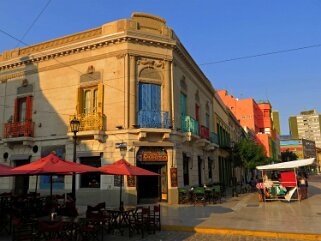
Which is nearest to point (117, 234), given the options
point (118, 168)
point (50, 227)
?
point (118, 168)

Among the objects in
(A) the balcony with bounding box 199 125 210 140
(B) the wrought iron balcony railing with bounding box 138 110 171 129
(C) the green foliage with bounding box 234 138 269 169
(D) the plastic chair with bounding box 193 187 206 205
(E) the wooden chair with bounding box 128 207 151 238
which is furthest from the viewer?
(C) the green foliage with bounding box 234 138 269 169

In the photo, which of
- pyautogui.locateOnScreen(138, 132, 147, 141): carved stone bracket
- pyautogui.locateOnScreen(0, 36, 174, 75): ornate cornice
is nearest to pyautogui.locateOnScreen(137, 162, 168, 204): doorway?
pyautogui.locateOnScreen(138, 132, 147, 141): carved stone bracket

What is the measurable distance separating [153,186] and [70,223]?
33.9 feet

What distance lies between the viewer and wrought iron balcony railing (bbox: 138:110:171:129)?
17.6 m

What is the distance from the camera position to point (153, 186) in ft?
60.3

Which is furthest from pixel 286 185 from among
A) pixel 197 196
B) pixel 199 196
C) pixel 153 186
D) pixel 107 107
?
pixel 107 107

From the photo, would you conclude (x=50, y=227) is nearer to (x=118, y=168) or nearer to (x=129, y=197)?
(x=118, y=168)

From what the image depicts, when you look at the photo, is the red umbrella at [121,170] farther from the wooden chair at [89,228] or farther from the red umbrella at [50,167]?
the wooden chair at [89,228]

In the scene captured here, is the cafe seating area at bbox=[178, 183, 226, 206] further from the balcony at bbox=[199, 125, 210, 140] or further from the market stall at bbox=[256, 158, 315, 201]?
the balcony at bbox=[199, 125, 210, 140]

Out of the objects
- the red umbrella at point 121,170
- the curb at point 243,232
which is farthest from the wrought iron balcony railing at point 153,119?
the curb at point 243,232

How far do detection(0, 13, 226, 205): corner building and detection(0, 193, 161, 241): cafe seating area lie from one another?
5.91 m

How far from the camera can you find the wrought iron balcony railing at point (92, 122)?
17.7 m

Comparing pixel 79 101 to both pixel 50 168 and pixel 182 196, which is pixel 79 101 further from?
pixel 50 168

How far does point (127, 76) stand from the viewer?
17812mm
